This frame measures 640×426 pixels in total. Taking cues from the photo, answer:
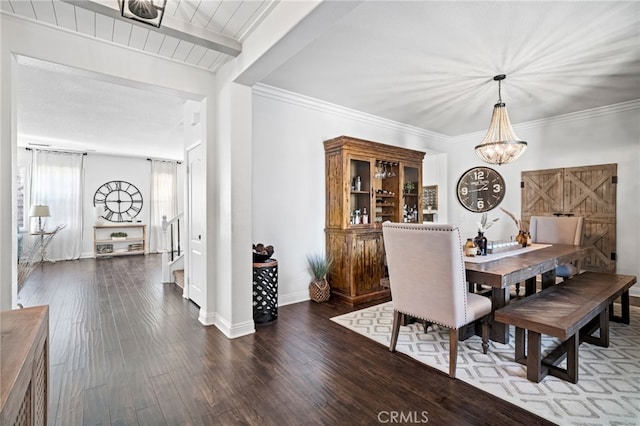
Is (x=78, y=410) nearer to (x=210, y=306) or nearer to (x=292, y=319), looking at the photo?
(x=210, y=306)

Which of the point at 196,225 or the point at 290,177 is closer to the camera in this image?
the point at 196,225

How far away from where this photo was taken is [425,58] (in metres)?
2.96

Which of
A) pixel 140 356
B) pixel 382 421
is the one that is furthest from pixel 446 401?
pixel 140 356

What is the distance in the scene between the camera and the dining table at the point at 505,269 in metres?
2.17

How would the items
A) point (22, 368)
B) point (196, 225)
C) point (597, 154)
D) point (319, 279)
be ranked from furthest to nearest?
point (597, 154) → point (319, 279) → point (196, 225) → point (22, 368)

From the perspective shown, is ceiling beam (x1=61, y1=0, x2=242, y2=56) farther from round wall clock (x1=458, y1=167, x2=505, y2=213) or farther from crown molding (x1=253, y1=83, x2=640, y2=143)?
round wall clock (x1=458, y1=167, x2=505, y2=213)

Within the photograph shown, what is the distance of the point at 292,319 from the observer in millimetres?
3320

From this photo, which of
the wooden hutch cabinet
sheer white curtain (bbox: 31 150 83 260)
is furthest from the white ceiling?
sheer white curtain (bbox: 31 150 83 260)

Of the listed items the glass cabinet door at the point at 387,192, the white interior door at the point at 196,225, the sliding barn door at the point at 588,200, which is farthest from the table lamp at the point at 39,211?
the sliding barn door at the point at 588,200

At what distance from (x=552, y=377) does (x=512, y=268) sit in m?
0.80

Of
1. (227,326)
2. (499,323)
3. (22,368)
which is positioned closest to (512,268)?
(499,323)

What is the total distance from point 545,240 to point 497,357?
2.51m

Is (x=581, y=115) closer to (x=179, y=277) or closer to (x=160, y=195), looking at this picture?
(x=179, y=277)

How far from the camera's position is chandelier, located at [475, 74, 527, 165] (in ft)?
10.9
